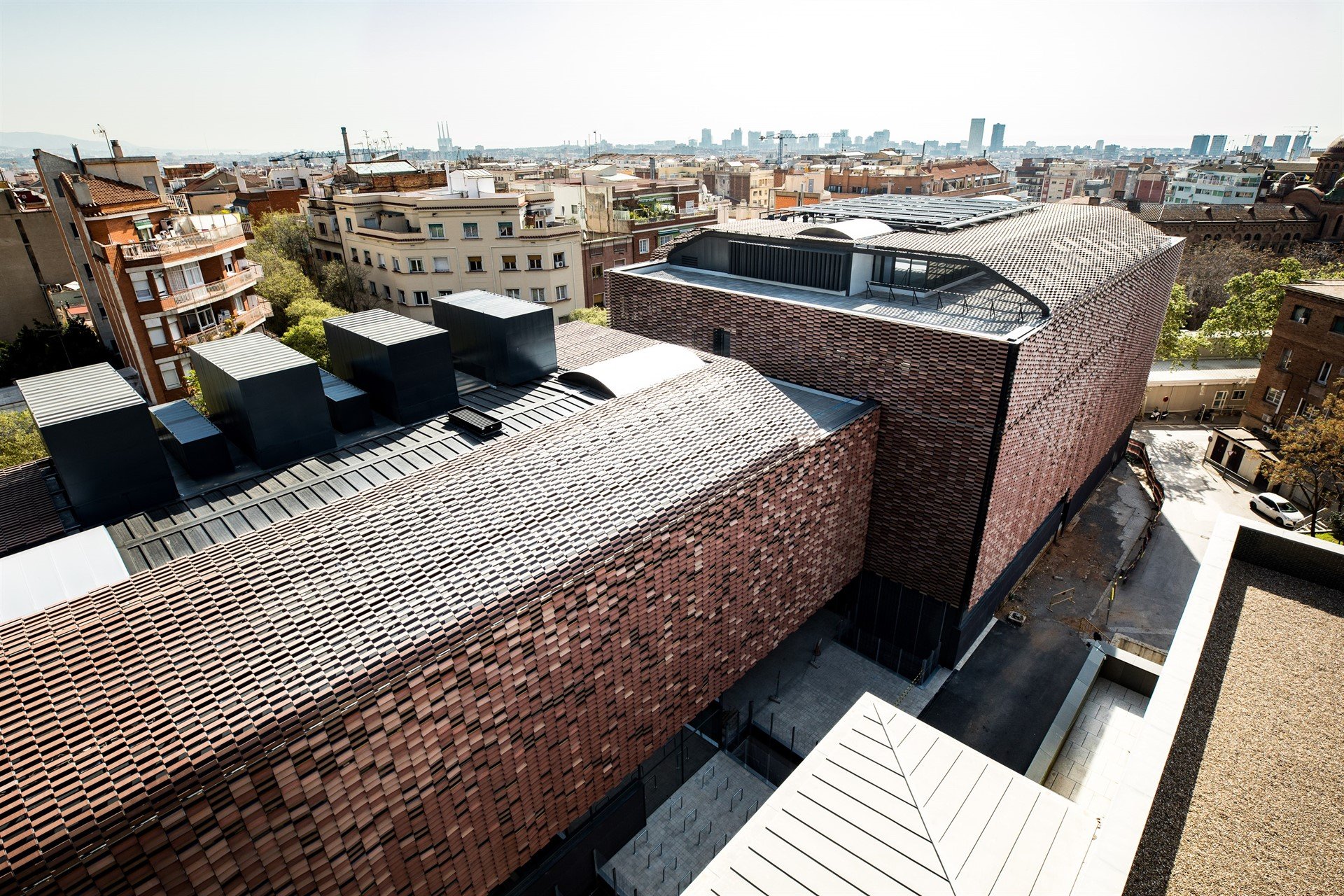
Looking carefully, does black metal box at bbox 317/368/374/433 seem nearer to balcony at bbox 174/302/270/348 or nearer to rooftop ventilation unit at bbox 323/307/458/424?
rooftop ventilation unit at bbox 323/307/458/424

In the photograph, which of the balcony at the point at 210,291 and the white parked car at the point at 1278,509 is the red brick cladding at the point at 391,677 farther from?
the balcony at the point at 210,291

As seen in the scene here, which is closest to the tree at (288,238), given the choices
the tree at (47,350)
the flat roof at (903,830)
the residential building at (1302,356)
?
the tree at (47,350)

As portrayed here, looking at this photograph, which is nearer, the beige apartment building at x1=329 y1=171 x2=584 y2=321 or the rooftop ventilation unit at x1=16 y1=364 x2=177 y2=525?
the rooftop ventilation unit at x1=16 y1=364 x2=177 y2=525

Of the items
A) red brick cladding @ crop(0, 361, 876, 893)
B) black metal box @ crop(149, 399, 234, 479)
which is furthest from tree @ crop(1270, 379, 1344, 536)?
black metal box @ crop(149, 399, 234, 479)

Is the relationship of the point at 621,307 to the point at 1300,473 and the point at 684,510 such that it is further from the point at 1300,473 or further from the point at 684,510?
the point at 1300,473

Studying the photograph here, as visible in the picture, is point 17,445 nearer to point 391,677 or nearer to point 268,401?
point 268,401

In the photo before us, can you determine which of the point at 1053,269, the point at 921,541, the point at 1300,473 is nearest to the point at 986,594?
the point at 921,541
